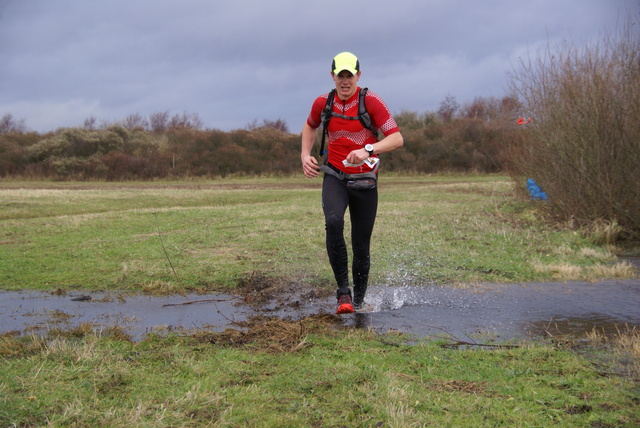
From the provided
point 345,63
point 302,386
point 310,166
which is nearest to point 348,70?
point 345,63

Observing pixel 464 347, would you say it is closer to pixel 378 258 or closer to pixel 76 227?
pixel 378 258

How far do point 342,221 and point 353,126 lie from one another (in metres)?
0.96

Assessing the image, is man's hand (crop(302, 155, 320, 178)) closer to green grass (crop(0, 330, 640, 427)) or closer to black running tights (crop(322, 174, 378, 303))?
black running tights (crop(322, 174, 378, 303))

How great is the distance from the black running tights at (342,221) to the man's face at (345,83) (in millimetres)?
840

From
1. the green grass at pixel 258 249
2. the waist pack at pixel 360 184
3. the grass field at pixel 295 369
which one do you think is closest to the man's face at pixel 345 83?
the waist pack at pixel 360 184

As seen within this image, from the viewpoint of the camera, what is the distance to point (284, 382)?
4.25 meters

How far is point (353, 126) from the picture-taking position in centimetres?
637

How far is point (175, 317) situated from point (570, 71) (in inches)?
396

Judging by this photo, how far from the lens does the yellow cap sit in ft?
20.1

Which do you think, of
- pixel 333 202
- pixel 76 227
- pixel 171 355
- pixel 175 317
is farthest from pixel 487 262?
pixel 76 227

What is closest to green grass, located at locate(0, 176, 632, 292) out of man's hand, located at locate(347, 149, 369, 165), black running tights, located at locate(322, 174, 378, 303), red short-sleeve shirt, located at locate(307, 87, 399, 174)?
black running tights, located at locate(322, 174, 378, 303)

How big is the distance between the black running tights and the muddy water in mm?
421

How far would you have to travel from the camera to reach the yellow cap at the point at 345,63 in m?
6.14

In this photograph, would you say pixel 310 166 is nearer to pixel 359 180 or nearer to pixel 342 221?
pixel 359 180
